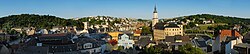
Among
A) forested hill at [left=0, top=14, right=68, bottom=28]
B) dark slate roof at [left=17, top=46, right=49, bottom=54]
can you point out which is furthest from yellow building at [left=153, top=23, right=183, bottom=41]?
forested hill at [left=0, top=14, right=68, bottom=28]

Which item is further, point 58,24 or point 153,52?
point 58,24

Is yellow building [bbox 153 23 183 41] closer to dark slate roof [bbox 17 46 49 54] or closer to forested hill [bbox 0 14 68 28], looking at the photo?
dark slate roof [bbox 17 46 49 54]

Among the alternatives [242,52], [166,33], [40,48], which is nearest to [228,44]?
[242,52]

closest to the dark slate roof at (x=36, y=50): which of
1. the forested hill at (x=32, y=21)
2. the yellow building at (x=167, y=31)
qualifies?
the yellow building at (x=167, y=31)

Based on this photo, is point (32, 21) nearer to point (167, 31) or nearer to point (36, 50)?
point (167, 31)

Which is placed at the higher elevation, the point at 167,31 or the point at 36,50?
the point at 36,50

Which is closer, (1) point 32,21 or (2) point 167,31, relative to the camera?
(2) point 167,31

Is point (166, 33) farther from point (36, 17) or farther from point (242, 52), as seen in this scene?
point (36, 17)

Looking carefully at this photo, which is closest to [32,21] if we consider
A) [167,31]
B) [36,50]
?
[167,31]

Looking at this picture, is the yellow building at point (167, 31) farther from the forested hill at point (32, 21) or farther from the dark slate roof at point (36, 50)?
the forested hill at point (32, 21)
